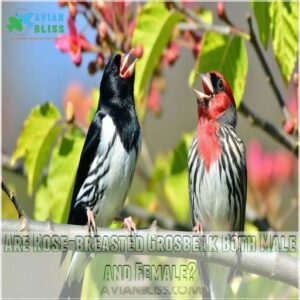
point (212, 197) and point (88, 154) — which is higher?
point (88, 154)

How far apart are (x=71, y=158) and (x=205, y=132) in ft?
2.57

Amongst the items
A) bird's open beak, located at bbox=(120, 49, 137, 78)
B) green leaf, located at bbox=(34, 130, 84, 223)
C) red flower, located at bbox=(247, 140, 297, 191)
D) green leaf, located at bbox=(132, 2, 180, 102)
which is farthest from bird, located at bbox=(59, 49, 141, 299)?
red flower, located at bbox=(247, 140, 297, 191)

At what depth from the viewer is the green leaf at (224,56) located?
3992mm

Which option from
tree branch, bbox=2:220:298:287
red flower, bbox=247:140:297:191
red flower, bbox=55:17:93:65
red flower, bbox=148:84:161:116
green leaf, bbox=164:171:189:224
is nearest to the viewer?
tree branch, bbox=2:220:298:287

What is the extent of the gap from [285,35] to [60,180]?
4.22 feet

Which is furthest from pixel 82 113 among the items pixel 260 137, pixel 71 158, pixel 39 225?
pixel 260 137

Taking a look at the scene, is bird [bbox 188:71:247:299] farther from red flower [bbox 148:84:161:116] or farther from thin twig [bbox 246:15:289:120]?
red flower [bbox 148:84:161:116]

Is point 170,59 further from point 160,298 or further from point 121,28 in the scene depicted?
point 160,298

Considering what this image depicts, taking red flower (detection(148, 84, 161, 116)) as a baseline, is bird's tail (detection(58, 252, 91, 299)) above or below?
below

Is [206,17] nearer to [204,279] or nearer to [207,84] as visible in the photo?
[207,84]

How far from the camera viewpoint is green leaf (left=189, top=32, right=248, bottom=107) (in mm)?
3992

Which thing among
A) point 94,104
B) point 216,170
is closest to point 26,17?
point 94,104

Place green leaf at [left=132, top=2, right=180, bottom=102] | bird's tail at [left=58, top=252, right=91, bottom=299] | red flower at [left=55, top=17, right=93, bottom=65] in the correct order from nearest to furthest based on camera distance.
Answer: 1. green leaf at [left=132, top=2, right=180, bottom=102]
2. bird's tail at [left=58, top=252, right=91, bottom=299]
3. red flower at [left=55, top=17, right=93, bottom=65]

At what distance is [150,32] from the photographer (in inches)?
157
